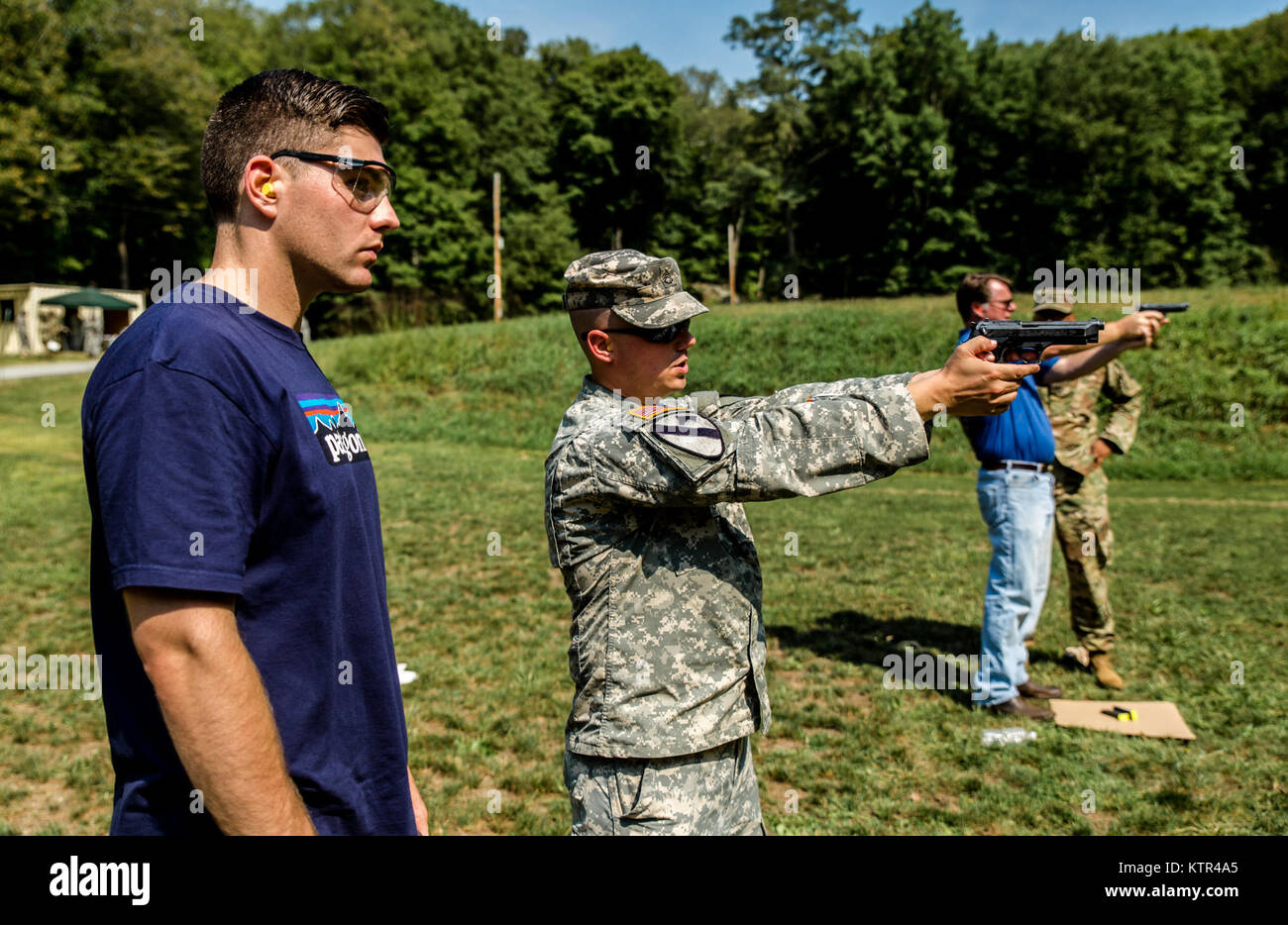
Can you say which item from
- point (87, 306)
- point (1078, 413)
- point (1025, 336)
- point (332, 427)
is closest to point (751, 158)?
point (87, 306)

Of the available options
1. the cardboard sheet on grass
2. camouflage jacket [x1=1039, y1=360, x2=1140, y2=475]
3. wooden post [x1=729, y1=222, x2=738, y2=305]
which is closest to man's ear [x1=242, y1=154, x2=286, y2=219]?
the cardboard sheet on grass

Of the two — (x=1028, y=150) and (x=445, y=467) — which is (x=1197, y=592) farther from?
(x=1028, y=150)

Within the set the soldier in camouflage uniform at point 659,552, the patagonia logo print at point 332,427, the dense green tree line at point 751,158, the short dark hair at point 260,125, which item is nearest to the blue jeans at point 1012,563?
the soldier in camouflage uniform at point 659,552

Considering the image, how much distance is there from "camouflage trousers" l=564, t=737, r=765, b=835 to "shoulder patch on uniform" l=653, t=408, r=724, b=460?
0.94 meters

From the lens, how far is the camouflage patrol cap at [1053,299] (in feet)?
19.3

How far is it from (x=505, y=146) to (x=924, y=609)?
55.9 m

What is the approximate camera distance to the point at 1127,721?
19.8 ft

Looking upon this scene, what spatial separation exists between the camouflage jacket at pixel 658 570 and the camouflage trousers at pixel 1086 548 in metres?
5.19

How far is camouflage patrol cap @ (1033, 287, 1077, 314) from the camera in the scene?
19.3ft

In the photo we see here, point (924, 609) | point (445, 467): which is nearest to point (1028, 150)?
point (445, 467)

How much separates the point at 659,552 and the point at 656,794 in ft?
2.18

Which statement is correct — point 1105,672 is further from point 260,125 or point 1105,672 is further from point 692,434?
point 260,125

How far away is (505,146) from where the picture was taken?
191 feet

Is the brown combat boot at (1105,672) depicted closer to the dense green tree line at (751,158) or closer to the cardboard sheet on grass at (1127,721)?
the cardboard sheet on grass at (1127,721)
